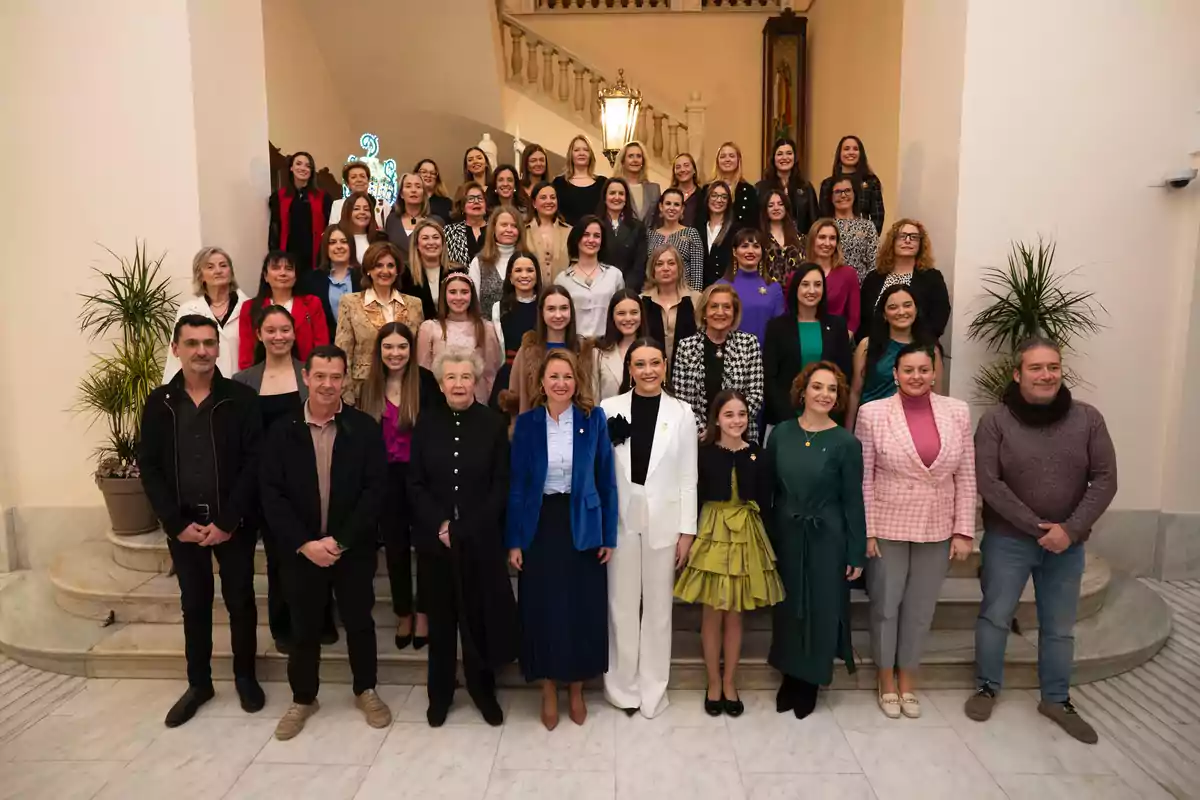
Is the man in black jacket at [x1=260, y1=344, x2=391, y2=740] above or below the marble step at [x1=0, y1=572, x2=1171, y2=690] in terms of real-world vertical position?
above

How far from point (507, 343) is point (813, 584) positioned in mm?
2104

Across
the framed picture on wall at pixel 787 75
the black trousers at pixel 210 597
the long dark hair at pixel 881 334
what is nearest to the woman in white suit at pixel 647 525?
the long dark hair at pixel 881 334

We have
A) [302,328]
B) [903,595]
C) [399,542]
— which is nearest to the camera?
[903,595]

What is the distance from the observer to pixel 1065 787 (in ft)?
10.3

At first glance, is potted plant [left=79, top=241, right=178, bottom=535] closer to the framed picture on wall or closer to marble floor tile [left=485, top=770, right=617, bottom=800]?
marble floor tile [left=485, top=770, right=617, bottom=800]

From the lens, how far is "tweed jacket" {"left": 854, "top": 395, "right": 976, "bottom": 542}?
352 cm

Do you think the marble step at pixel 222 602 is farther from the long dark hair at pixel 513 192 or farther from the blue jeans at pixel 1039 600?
the long dark hair at pixel 513 192

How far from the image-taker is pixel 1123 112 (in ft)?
16.6

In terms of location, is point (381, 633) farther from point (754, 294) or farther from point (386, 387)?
point (754, 294)

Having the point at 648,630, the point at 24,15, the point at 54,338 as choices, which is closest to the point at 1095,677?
the point at 648,630

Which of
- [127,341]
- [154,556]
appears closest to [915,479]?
[154,556]

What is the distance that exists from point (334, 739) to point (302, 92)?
Result: 7783 millimetres

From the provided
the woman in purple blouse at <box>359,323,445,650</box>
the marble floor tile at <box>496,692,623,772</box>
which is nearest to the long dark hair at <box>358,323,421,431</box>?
the woman in purple blouse at <box>359,323,445,650</box>

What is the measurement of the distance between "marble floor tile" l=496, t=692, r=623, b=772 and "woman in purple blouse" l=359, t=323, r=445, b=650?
2.01 ft
